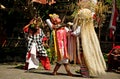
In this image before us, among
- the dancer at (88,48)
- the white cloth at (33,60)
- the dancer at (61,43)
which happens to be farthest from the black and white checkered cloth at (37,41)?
the dancer at (88,48)

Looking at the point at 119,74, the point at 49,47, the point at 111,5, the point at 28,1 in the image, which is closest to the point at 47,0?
the point at 28,1

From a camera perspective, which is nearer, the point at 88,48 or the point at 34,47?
the point at 88,48

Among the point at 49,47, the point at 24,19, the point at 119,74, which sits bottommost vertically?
the point at 119,74

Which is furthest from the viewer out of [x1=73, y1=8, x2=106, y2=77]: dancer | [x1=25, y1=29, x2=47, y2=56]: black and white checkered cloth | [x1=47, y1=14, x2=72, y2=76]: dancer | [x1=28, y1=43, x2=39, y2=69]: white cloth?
[x1=25, y1=29, x2=47, y2=56]: black and white checkered cloth

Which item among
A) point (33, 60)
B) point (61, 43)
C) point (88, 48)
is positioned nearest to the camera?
point (88, 48)

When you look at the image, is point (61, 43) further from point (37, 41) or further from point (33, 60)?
point (33, 60)

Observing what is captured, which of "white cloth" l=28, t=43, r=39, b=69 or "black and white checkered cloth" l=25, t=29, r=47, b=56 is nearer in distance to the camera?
"white cloth" l=28, t=43, r=39, b=69

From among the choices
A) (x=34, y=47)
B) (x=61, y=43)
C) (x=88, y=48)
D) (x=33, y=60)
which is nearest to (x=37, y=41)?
(x=34, y=47)

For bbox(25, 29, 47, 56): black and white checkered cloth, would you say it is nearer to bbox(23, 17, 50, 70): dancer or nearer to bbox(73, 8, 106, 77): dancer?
bbox(23, 17, 50, 70): dancer

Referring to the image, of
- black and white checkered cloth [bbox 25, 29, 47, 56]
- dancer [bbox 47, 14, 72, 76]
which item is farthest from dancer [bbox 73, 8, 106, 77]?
black and white checkered cloth [bbox 25, 29, 47, 56]

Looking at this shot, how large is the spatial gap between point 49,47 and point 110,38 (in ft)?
13.3

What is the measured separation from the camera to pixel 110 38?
19281mm

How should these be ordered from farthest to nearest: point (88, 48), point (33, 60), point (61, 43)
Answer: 1. point (33, 60)
2. point (61, 43)
3. point (88, 48)

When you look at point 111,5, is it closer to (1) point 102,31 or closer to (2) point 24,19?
(1) point 102,31
